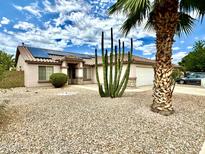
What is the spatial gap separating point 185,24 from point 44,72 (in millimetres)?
15525

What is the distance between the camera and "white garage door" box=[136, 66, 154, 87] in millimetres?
20047

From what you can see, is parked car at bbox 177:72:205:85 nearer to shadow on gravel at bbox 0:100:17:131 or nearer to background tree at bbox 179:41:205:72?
background tree at bbox 179:41:205:72

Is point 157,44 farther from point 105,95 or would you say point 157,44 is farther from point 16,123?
point 16,123

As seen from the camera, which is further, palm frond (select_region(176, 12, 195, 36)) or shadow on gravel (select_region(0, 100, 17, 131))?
palm frond (select_region(176, 12, 195, 36))

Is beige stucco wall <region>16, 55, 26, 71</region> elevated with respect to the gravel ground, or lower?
elevated

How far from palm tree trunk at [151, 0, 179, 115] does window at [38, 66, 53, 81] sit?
15166 millimetres

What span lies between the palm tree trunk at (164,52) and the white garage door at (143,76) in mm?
12747

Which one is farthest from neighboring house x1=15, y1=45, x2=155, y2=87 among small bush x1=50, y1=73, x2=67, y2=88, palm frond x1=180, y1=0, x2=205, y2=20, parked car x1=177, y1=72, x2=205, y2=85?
palm frond x1=180, y1=0, x2=205, y2=20

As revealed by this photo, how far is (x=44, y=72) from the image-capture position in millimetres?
19750

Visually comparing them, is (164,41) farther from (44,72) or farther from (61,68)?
(61,68)

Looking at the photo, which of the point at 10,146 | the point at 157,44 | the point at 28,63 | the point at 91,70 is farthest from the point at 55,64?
the point at 10,146

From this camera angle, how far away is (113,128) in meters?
5.58

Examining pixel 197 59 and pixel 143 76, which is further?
pixel 197 59

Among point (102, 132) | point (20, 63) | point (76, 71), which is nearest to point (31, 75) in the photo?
point (20, 63)
